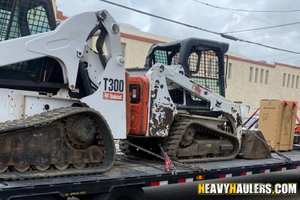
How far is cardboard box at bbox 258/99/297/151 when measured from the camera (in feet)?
31.0

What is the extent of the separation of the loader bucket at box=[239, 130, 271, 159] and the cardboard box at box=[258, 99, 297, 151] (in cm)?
126

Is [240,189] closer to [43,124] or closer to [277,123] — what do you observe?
[277,123]

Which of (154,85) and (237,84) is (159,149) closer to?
(154,85)

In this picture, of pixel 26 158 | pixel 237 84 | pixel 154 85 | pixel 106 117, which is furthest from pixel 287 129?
pixel 237 84

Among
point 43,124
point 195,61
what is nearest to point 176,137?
point 195,61

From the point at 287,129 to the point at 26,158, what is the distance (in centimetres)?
714

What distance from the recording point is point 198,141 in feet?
23.5

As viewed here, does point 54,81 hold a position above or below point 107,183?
above

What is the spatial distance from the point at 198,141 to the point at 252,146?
1.63m

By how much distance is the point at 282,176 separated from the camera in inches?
434

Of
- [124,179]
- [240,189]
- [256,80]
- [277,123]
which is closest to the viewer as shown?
[124,179]

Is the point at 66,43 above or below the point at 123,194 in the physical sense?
above

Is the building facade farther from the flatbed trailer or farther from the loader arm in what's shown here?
the loader arm

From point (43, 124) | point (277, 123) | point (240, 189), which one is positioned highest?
point (43, 124)
